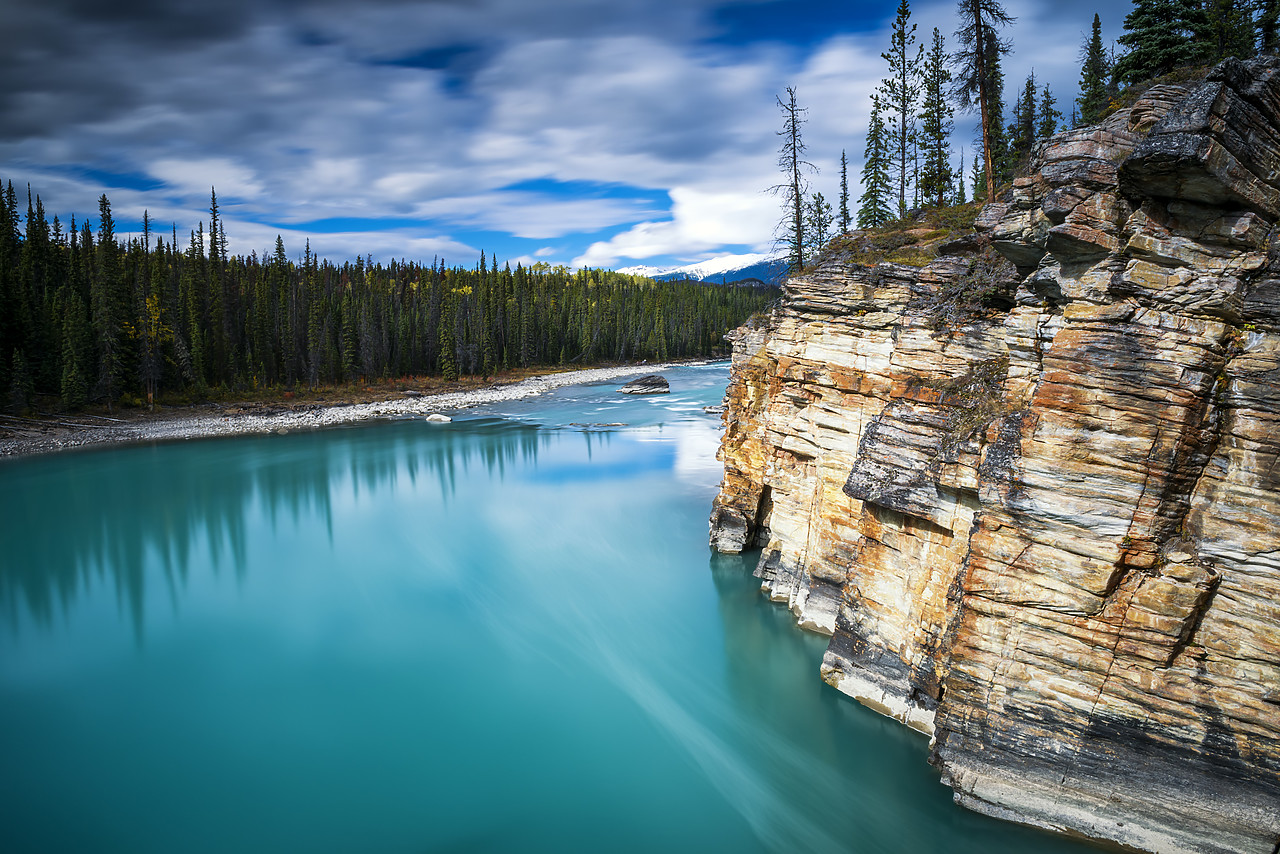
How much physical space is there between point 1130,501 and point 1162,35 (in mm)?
21199

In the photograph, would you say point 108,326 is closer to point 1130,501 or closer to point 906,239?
point 906,239

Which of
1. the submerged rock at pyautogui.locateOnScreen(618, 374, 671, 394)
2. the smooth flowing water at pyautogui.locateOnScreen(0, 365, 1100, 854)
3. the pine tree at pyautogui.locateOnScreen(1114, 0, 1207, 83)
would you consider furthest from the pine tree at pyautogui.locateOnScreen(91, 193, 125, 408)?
the pine tree at pyautogui.locateOnScreen(1114, 0, 1207, 83)

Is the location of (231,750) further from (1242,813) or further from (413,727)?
(1242,813)

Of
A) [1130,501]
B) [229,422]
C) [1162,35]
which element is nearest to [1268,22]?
[1162,35]

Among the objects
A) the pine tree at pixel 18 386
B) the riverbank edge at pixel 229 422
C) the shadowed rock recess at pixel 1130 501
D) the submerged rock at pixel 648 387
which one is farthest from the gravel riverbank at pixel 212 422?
the shadowed rock recess at pixel 1130 501

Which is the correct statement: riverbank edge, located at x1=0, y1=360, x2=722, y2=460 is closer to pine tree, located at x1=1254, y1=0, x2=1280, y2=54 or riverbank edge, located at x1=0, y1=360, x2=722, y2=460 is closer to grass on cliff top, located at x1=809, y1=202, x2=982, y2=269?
grass on cliff top, located at x1=809, y1=202, x2=982, y2=269

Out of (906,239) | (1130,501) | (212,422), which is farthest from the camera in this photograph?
(212,422)

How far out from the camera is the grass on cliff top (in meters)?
15.4

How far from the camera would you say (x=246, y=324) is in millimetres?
65562

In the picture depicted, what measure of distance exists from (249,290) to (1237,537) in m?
88.3

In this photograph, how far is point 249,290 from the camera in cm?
7619

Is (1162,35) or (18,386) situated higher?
(1162,35)

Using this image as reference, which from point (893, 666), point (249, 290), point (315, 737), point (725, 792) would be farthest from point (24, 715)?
point (249, 290)

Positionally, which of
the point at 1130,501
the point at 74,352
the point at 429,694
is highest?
the point at 74,352
